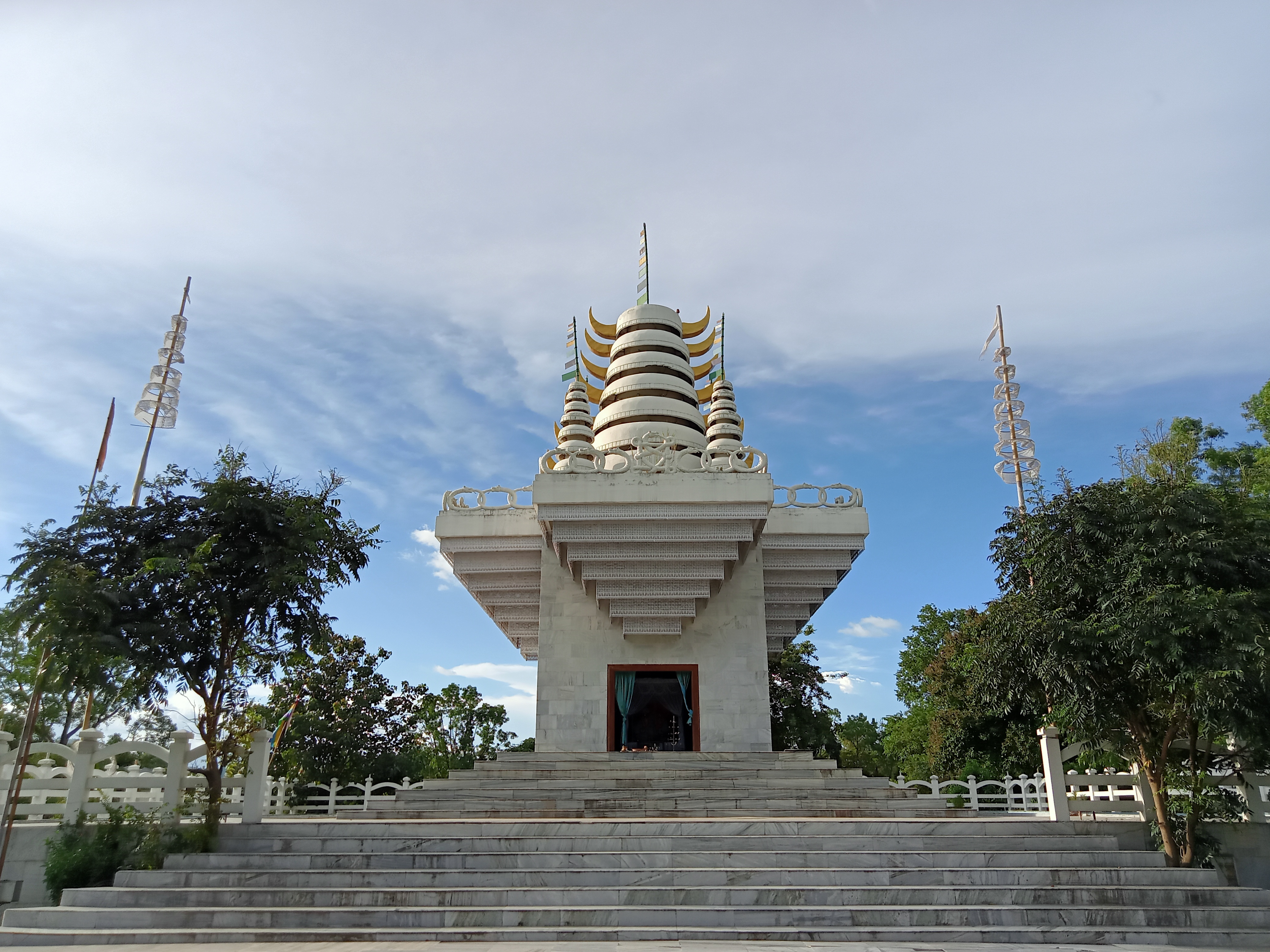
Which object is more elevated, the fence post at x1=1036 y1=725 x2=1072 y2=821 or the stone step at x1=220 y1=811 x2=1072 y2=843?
the fence post at x1=1036 y1=725 x2=1072 y2=821

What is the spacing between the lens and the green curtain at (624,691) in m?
17.8

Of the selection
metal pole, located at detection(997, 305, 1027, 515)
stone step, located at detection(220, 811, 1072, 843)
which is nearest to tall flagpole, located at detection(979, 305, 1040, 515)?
metal pole, located at detection(997, 305, 1027, 515)

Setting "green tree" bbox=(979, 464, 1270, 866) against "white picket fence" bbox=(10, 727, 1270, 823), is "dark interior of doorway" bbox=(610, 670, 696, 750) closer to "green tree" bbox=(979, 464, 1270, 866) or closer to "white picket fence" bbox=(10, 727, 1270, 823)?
"white picket fence" bbox=(10, 727, 1270, 823)

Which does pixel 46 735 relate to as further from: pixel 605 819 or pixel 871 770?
pixel 871 770

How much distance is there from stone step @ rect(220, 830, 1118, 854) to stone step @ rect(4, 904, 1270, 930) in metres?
1.19

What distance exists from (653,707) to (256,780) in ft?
46.0

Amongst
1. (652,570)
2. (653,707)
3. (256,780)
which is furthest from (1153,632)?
(653,707)

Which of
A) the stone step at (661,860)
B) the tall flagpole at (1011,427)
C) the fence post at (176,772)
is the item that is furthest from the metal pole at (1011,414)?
the fence post at (176,772)

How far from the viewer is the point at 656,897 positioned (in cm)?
880

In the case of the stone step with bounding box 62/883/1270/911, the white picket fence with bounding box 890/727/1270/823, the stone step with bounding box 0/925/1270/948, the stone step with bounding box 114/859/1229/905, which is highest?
the white picket fence with bounding box 890/727/1270/823

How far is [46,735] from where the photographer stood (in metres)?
24.9

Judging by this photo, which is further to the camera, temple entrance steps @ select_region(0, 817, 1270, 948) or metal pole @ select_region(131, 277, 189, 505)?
metal pole @ select_region(131, 277, 189, 505)

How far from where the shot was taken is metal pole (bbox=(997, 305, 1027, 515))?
22109 mm

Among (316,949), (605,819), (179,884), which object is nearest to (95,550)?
(179,884)
